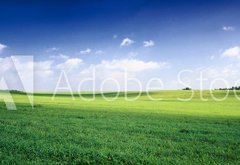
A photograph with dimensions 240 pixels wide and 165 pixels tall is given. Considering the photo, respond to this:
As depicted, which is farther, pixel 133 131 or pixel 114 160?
pixel 133 131

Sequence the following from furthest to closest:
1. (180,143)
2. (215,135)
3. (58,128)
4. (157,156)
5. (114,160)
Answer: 1. (58,128)
2. (215,135)
3. (180,143)
4. (157,156)
5. (114,160)

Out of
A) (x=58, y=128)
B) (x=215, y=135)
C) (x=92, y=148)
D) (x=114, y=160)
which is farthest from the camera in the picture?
(x=58, y=128)

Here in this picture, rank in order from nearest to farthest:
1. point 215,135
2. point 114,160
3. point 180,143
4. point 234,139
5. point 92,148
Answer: point 114,160, point 92,148, point 180,143, point 234,139, point 215,135

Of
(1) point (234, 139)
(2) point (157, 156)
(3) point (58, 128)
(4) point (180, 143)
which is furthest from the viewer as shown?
(3) point (58, 128)

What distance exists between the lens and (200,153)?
15.0m

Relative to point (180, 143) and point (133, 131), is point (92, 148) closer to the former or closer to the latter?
point (180, 143)

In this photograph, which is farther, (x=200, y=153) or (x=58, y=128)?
(x=58, y=128)

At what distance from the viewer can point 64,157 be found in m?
13.7

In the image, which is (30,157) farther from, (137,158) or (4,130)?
(4,130)

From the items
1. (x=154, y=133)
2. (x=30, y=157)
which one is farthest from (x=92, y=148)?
(x=154, y=133)

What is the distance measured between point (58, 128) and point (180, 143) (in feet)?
29.4

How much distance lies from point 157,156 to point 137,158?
120cm

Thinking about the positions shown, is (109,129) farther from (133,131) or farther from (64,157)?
(64,157)

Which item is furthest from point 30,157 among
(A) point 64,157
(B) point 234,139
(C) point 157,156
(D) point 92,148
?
(B) point 234,139
